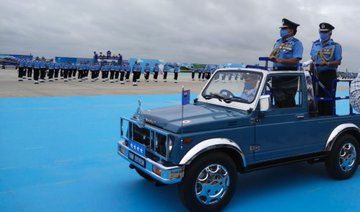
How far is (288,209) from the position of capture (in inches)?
165

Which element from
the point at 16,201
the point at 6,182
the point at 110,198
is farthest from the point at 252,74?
the point at 6,182

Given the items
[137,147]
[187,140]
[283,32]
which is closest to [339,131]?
[283,32]

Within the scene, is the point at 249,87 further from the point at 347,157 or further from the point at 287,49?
the point at 347,157

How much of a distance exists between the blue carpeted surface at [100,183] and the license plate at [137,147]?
67 cm

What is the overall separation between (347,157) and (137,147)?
341cm

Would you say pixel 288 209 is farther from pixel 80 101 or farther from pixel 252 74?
pixel 80 101

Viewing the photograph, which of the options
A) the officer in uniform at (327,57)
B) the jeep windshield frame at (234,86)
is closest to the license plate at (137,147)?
the jeep windshield frame at (234,86)

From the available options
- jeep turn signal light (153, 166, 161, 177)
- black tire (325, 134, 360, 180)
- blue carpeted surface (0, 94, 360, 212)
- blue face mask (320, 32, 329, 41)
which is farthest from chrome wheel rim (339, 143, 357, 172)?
Result: jeep turn signal light (153, 166, 161, 177)

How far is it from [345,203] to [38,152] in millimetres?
5279

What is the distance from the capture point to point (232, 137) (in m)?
4.09

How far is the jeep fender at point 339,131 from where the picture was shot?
5012 millimetres

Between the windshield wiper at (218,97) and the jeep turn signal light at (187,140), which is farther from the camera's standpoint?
the windshield wiper at (218,97)

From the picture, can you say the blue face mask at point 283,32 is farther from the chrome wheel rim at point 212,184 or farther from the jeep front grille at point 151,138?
the jeep front grille at point 151,138

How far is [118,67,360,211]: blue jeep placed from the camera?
150 inches
